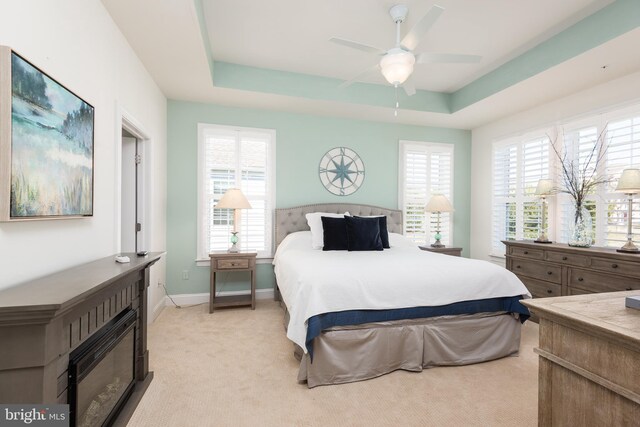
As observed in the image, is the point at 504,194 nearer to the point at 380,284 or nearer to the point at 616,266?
the point at 616,266

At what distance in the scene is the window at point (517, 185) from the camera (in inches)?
157

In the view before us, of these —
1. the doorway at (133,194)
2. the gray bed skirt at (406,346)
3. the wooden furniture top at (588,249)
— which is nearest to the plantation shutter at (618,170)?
the wooden furniture top at (588,249)

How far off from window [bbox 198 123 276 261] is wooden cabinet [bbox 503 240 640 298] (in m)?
3.21

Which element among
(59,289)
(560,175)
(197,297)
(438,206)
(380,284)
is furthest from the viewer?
(438,206)

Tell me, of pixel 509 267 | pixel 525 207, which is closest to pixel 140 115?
pixel 509 267

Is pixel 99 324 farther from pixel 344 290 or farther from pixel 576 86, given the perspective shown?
pixel 576 86

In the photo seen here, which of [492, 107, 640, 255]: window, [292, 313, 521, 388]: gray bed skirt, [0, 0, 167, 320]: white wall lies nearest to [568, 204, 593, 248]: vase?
[492, 107, 640, 255]: window

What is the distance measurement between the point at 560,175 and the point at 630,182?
104cm

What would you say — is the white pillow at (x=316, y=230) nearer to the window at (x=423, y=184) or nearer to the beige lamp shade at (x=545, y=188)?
the window at (x=423, y=184)

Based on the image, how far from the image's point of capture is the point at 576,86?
3375 millimetres

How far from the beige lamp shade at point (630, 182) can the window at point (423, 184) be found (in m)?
2.41

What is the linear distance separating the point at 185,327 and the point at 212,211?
5.05ft

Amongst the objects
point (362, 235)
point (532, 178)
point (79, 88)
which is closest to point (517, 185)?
point (532, 178)

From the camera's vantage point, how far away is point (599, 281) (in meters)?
2.83
